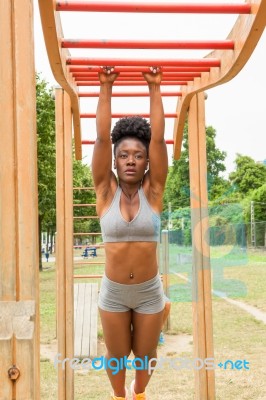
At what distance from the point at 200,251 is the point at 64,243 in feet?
3.44

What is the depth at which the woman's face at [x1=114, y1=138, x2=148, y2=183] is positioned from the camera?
10.0ft

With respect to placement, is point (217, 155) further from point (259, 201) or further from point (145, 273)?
point (145, 273)

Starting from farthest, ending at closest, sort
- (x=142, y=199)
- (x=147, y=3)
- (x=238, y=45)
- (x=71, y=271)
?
(x=71, y=271) → (x=142, y=199) → (x=238, y=45) → (x=147, y=3)

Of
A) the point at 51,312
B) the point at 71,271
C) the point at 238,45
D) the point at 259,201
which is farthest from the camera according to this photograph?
the point at 259,201

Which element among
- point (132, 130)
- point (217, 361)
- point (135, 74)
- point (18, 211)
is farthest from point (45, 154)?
point (18, 211)

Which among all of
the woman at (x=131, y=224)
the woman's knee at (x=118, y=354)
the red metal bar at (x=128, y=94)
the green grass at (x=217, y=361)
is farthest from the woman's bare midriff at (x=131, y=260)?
the green grass at (x=217, y=361)

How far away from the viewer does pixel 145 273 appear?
3.00m

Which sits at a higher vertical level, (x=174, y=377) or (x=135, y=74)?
(x=135, y=74)

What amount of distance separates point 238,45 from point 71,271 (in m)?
2.19

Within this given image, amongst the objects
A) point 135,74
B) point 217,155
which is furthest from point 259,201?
point 135,74

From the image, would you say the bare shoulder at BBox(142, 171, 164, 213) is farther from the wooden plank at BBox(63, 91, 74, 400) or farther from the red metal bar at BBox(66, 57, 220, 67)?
the wooden plank at BBox(63, 91, 74, 400)

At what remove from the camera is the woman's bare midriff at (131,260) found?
117 inches

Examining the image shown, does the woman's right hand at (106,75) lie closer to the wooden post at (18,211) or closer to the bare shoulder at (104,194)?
the bare shoulder at (104,194)

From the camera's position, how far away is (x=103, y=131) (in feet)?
9.73
